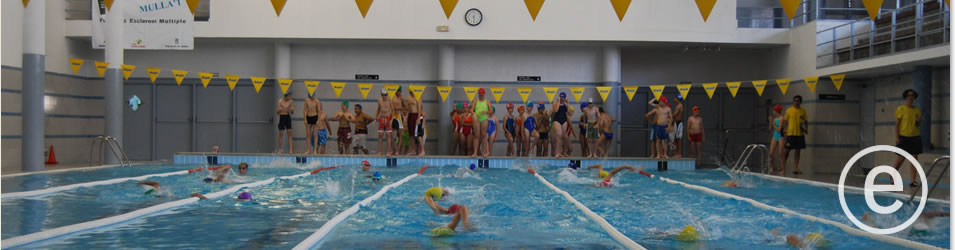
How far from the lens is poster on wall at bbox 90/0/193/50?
13414 mm

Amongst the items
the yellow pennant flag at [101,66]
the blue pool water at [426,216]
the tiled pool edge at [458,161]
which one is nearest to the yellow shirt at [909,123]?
the blue pool water at [426,216]

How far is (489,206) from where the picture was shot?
697 centimetres

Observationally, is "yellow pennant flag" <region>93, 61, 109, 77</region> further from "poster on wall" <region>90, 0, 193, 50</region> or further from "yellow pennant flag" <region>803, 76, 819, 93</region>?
"yellow pennant flag" <region>803, 76, 819, 93</region>

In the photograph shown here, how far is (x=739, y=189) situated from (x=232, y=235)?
21.4 ft

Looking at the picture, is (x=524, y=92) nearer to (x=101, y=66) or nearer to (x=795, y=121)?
(x=795, y=121)

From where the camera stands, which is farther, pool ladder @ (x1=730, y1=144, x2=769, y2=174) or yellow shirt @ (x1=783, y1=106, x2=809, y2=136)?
yellow shirt @ (x1=783, y1=106, x2=809, y2=136)

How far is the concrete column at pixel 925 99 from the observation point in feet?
34.2

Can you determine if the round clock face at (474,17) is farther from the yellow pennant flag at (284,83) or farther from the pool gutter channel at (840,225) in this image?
the pool gutter channel at (840,225)

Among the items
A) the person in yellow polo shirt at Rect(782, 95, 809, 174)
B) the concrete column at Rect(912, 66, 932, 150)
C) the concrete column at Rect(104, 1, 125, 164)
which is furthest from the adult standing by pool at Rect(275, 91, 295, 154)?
the concrete column at Rect(912, 66, 932, 150)

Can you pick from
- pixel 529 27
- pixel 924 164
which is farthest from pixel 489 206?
pixel 529 27

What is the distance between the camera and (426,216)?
6145 millimetres

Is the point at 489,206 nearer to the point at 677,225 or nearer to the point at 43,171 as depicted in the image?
the point at 677,225

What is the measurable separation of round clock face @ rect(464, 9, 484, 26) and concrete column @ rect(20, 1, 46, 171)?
7.51 meters

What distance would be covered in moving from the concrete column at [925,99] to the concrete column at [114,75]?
12.6 m
